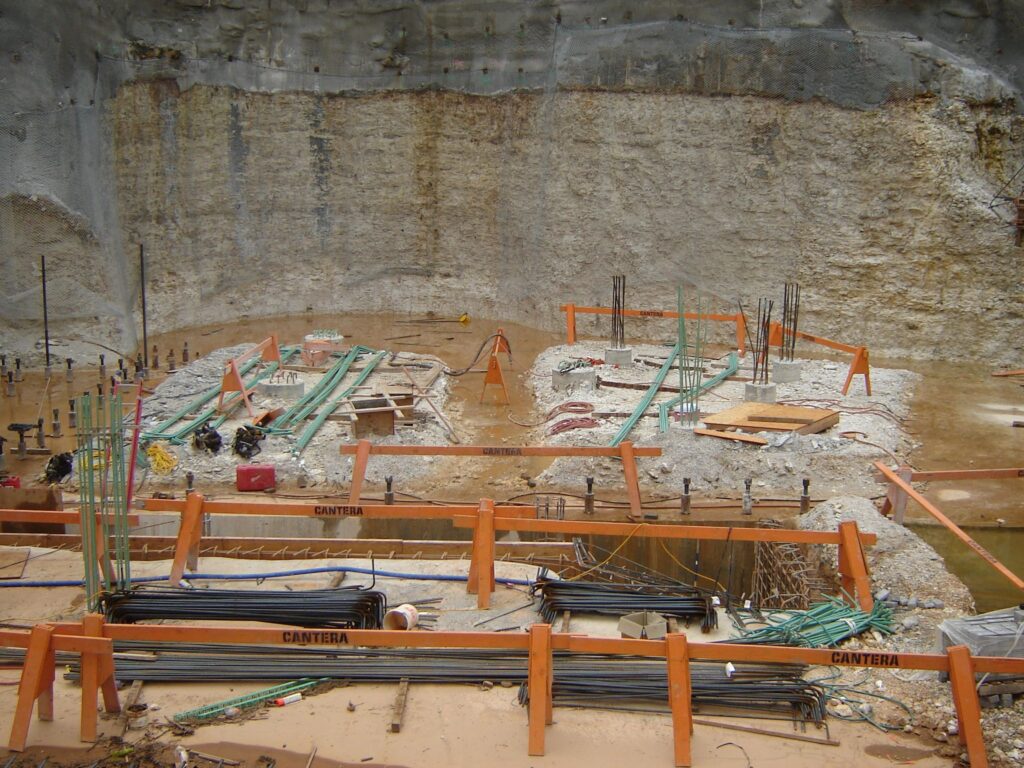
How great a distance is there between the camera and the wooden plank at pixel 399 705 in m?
7.19

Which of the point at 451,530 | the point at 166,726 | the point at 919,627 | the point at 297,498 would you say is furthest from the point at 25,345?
the point at 919,627

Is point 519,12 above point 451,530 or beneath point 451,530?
above

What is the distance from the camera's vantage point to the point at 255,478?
13516mm

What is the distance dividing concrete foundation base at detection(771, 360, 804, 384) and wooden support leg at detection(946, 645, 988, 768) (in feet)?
37.0

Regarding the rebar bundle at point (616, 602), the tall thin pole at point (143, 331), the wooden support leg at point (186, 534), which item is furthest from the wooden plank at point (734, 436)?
the tall thin pole at point (143, 331)

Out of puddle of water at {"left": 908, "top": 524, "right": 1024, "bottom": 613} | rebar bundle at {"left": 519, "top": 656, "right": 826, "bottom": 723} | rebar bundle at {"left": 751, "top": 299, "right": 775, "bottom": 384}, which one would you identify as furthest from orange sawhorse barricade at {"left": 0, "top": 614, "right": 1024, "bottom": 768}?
rebar bundle at {"left": 751, "top": 299, "right": 775, "bottom": 384}

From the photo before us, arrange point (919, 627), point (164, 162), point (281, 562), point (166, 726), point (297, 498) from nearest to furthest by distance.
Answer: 1. point (166, 726)
2. point (919, 627)
3. point (281, 562)
4. point (297, 498)
5. point (164, 162)

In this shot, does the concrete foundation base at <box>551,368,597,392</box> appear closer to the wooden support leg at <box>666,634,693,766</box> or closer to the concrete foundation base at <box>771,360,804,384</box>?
the concrete foundation base at <box>771,360,804,384</box>

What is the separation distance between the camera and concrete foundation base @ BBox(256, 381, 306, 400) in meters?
16.7

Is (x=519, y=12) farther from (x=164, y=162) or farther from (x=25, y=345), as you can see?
(x=25, y=345)

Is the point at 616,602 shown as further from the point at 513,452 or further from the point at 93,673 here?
the point at 93,673

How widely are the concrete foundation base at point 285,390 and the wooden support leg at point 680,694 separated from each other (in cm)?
1100

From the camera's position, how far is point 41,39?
764 inches

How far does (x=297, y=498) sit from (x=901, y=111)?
46.0ft
